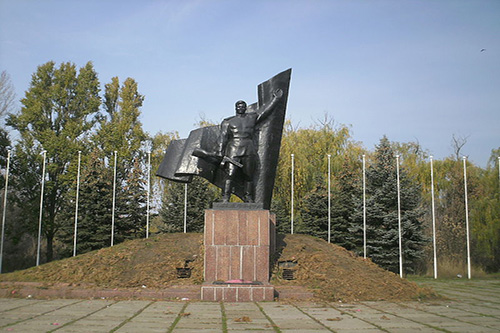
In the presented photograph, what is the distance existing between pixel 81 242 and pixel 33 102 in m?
9.80

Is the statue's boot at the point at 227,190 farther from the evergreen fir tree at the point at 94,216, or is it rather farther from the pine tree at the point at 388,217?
the evergreen fir tree at the point at 94,216

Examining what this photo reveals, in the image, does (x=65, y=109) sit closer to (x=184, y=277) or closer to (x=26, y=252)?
(x=26, y=252)

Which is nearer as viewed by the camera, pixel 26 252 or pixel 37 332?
pixel 37 332

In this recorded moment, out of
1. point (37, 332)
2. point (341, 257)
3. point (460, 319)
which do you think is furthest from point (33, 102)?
point (460, 319)

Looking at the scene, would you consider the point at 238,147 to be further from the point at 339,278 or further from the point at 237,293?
the point at 339,278

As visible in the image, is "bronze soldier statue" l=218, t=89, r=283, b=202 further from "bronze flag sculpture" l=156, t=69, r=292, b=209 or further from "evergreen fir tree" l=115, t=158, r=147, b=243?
"evergreen fir tree" l=115, t=158, r=147, b=243

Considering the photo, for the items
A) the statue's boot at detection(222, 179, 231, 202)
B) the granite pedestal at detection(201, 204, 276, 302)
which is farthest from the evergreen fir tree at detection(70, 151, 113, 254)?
the granite pedestal at detection(201, 204, 276, 302)

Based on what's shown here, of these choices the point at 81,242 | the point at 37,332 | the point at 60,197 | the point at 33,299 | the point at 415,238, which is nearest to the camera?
the point at 37,332

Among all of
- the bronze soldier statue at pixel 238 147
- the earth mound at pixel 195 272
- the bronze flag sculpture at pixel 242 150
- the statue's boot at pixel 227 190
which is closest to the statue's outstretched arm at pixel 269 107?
the bronze flag sculpture at pixel 242 150

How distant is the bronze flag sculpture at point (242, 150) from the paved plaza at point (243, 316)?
309 centimetres

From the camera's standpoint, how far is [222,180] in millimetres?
10688

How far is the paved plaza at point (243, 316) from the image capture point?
5.54 metres

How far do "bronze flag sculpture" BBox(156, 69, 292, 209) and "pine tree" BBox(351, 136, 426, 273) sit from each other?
8710 mm

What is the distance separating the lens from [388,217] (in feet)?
59.3
